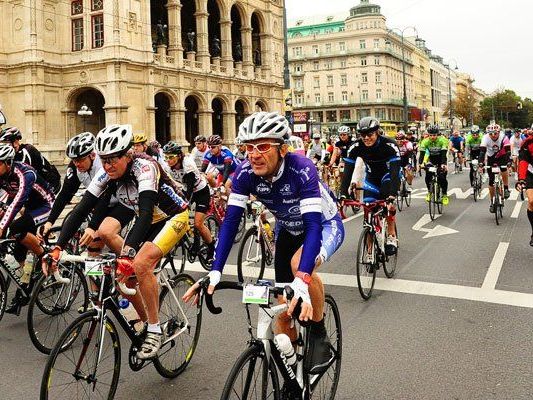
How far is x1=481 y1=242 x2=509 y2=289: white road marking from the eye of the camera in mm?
7203

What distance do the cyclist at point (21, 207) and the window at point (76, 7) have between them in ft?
115

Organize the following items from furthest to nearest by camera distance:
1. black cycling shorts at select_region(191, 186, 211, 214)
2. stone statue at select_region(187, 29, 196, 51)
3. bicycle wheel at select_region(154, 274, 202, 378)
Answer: stone statue at select_region(187, 29, 196, 51) → black cycling shorts at select_region(191, 186, 211, 214) → bicycle wheel at select_region(154, 274, 202, 378)

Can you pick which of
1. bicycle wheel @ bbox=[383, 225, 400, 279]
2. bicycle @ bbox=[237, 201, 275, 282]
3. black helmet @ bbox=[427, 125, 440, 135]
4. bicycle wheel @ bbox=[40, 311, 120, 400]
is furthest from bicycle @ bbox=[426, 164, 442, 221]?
bicycle wheel @ bbox=[40, 311, 120, 400]

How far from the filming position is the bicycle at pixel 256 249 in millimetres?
7887

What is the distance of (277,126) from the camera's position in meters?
3.46

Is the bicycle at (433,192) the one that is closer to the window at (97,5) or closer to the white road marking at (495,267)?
the white road marking at (495,267)

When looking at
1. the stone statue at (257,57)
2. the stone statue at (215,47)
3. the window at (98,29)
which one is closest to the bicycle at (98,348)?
the window at (98,29)

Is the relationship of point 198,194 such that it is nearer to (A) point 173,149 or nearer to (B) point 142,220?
(A) point 173,149

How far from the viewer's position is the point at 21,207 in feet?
18.7

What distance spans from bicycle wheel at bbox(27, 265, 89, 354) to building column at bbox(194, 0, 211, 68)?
40.2m

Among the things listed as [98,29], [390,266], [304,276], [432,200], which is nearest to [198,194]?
[390,266]

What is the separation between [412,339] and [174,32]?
39.7m

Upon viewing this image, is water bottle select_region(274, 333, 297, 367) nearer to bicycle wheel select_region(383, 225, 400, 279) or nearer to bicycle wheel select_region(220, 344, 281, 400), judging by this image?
bicycle wheel select_region(220, 344, 281, 400)

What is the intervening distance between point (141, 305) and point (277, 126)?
2006mm
